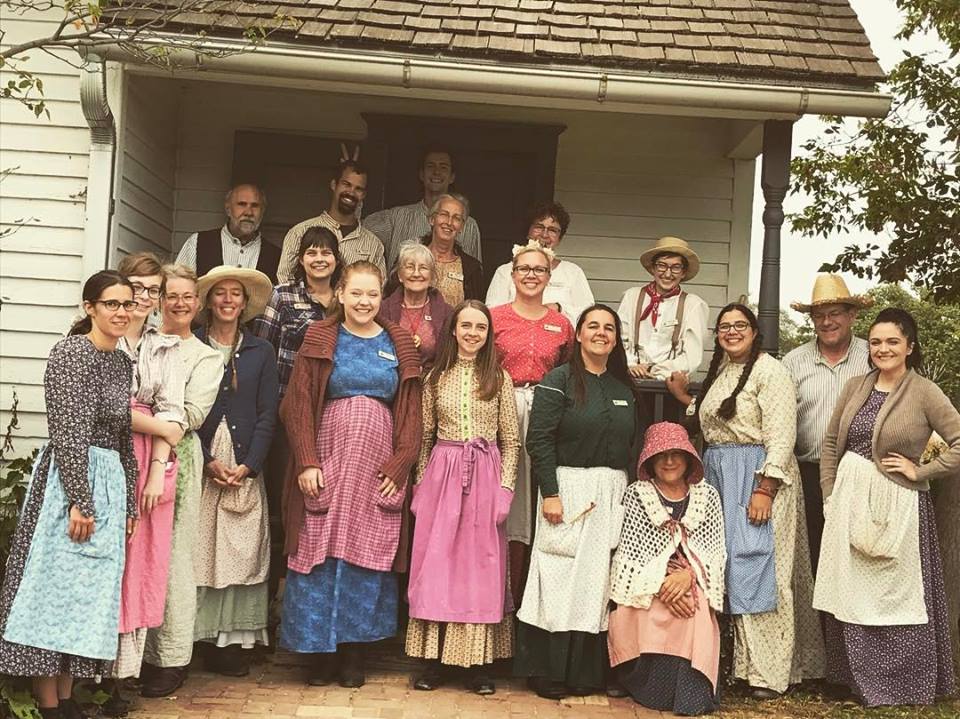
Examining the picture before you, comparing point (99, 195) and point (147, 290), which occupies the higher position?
point (99, 195)

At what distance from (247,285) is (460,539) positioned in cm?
169

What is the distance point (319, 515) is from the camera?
18.2ft

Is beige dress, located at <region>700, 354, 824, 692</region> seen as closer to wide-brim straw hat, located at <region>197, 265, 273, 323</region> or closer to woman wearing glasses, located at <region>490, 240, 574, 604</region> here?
woman wearing glasses, located at <region>490, 240, 574, 604</region>

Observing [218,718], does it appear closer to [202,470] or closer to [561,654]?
[202,470]

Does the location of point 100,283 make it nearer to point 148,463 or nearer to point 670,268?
point 148,463

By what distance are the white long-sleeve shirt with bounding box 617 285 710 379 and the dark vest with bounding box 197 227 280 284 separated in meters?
2.16

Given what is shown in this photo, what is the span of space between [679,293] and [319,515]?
2604 mm

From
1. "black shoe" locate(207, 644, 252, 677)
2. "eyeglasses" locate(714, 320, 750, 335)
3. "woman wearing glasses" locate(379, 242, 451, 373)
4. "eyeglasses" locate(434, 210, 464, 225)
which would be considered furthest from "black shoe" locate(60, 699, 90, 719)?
"eyeglasses" locate(714, 320, 750, 335)

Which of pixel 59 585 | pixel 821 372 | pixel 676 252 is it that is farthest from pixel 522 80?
pixel 59 585

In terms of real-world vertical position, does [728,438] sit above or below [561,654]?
above

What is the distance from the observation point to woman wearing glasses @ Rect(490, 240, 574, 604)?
19.5 ft

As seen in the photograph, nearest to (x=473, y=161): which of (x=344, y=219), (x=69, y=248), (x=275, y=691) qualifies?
(x=344, y=219)

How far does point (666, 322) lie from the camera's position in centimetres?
673

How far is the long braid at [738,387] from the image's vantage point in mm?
5930
